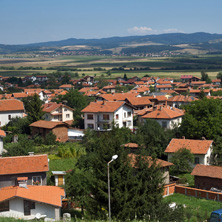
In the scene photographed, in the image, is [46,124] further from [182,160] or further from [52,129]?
[182,160]

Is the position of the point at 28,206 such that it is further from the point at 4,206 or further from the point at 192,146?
the point at 192,146

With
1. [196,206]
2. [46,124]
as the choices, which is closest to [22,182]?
[196,206]

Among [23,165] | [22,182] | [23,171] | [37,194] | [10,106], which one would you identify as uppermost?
[22,182]

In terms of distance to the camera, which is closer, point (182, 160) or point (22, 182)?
point (22, 182)

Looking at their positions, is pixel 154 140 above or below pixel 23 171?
below

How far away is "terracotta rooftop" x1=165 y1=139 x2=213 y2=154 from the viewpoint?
3338 cm

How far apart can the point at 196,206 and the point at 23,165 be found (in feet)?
34.3

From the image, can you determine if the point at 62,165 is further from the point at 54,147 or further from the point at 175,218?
the point at 175,218

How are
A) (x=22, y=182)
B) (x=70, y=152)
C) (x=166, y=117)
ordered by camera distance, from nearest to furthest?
(x=22, y=182) < (x=70, y=152) < (x=166, y=117)

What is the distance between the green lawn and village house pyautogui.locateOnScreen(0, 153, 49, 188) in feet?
25.5

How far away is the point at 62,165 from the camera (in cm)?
3319

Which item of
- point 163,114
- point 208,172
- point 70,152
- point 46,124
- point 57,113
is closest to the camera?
point 208,172

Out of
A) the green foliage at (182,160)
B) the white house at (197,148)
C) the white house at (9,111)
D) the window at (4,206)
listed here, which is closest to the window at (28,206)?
the window at (4,206)

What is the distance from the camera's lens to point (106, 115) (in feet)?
157
